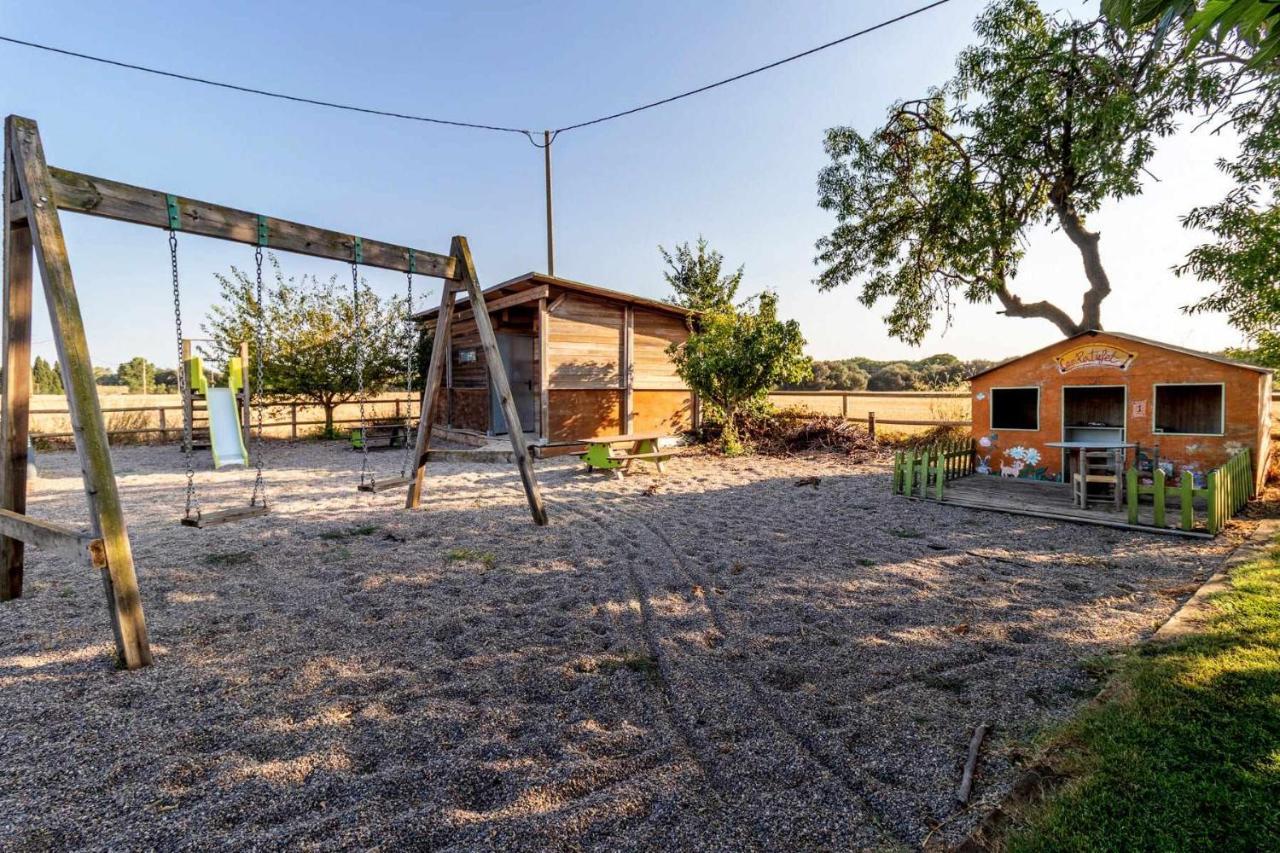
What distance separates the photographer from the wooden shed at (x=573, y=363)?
12430 millimetres

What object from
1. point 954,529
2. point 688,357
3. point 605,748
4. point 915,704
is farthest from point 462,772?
point 688,357

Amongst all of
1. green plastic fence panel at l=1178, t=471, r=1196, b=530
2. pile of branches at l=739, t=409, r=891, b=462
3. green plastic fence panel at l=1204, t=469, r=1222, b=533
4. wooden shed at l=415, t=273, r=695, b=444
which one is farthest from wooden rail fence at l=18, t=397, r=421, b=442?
green plastic fence panel at l=1204, t=469, r=1222, b=533

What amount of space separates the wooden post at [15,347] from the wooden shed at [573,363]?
829 cm

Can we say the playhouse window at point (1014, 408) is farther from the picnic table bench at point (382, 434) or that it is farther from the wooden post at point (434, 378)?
the picnic table bench at point (382, 434)

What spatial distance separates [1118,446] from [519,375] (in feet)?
42.6

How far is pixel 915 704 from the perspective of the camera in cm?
277

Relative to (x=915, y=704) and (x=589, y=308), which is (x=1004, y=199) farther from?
(x=915, y=704)

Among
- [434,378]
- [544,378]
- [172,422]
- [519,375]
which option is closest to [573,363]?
[544,378]

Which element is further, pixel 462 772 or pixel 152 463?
pixel 152 463

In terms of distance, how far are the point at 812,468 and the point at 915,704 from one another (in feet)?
28.6

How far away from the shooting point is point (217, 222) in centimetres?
432

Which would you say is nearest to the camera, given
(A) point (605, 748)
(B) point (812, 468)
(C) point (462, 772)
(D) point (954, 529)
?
(C) point (462, 772)

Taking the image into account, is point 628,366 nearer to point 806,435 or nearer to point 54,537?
point 806,435

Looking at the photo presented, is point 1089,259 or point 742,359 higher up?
point 1089,259
